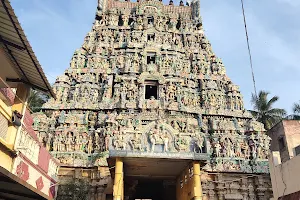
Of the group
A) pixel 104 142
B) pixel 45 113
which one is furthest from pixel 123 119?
pixel 45 113

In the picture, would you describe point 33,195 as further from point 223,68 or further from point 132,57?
point 223,68

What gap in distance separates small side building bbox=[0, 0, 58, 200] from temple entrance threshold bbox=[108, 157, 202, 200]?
313 centimetres

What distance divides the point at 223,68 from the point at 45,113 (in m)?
12.8

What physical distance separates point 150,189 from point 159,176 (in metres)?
3.86

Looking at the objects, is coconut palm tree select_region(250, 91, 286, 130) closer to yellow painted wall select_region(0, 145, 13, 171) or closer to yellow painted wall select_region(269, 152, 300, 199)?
yellow painted wall select_region(269, 152, 300, 199)

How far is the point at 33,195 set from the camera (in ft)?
29.3

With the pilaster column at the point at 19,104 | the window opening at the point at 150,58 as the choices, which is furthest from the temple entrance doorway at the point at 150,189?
the window opening at the point at 150,58

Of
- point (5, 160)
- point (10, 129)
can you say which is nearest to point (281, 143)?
point (10, 129)

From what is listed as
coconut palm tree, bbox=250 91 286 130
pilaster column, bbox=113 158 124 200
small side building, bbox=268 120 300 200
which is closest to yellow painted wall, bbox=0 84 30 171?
pilaster column, bbox=113 158 124 200

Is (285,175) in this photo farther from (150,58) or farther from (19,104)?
(150,58)

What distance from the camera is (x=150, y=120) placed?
17328 millimetres

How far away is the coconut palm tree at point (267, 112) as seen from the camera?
2733 cm

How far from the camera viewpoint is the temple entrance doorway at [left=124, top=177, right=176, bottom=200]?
14623mm

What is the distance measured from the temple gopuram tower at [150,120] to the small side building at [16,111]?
3.42 m
